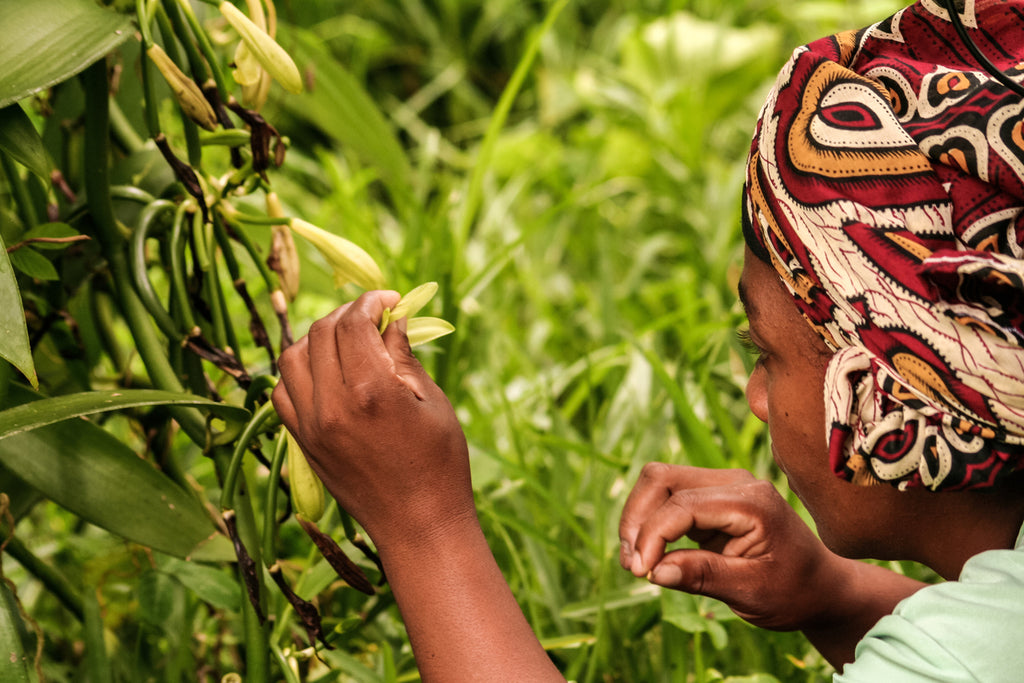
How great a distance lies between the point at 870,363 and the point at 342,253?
0.35 metres

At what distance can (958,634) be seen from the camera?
0.55 meters

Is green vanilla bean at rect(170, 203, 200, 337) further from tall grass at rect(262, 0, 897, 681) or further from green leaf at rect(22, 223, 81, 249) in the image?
tall grass at rect(262, 0, 897, 681)

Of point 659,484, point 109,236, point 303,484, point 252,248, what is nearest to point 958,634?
point 659,484

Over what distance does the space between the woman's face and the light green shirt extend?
0.10 metres

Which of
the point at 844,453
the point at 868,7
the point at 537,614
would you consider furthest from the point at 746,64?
the point at 844,453

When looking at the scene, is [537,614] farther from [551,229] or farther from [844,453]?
[551,229]

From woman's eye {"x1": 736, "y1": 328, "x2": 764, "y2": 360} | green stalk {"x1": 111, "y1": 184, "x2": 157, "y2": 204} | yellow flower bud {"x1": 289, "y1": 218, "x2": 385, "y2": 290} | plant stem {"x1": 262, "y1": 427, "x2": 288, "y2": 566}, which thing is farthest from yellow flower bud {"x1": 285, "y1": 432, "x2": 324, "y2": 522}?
woman's eye {"x1": 736, "y1": 328, "x2": 764, "y2": 360}

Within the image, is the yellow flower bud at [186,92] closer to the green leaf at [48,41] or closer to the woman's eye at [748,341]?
the green leaf at [48,41]

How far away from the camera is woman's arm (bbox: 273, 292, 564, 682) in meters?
0.57

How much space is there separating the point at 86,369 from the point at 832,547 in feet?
2.13

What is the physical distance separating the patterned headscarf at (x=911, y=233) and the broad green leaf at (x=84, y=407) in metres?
0.39

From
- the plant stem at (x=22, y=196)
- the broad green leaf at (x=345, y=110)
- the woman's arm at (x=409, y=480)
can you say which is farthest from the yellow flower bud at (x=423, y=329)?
the broad green leaf at (x=345, y=110)

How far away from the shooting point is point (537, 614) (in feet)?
3.20

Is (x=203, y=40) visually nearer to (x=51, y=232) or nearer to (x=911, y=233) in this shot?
(x=51, y=232)
